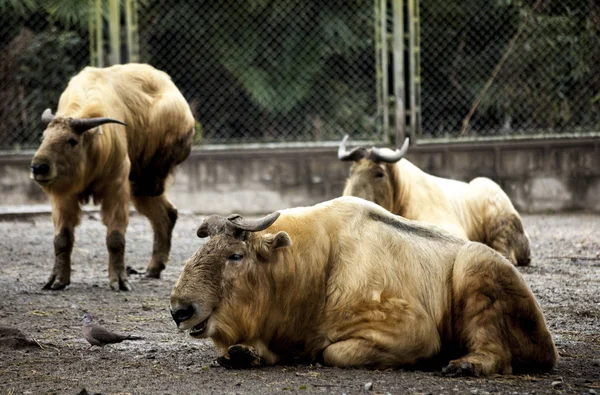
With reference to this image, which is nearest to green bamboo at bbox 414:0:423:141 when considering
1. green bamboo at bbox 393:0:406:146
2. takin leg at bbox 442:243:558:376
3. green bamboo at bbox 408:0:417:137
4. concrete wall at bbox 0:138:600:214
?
green bamboo at bbox 408:0:417:137

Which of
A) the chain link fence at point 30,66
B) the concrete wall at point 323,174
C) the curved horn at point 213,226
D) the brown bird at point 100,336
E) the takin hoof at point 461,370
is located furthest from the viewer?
the chain link fence at point 30,66

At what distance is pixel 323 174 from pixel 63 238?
662 cm

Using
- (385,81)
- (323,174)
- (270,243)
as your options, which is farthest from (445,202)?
(385,81)

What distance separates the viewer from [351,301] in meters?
4.75

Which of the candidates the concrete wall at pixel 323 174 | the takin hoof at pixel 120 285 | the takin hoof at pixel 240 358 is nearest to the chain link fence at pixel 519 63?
the concrete wall at pixel 323 174

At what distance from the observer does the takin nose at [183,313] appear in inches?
178

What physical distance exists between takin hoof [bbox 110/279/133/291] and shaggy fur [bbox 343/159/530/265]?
7.17 feet

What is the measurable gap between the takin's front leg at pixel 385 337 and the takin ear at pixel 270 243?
47 centimetres

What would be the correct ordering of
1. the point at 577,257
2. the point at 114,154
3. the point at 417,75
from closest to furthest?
the point at 114,154 → the point at 577,257 → the point at 417,75

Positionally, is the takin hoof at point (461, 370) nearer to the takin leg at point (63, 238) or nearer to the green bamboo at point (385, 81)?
the takin leg at point (63, 238)

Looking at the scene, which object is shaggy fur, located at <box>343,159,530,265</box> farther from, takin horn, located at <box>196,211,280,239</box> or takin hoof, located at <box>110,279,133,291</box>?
takin horn, located at <box>196,211,280,239</box>

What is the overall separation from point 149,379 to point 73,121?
3374 millimetres

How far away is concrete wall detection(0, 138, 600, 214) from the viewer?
1368 cm

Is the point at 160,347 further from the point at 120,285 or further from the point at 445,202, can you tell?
the point at 445,202
